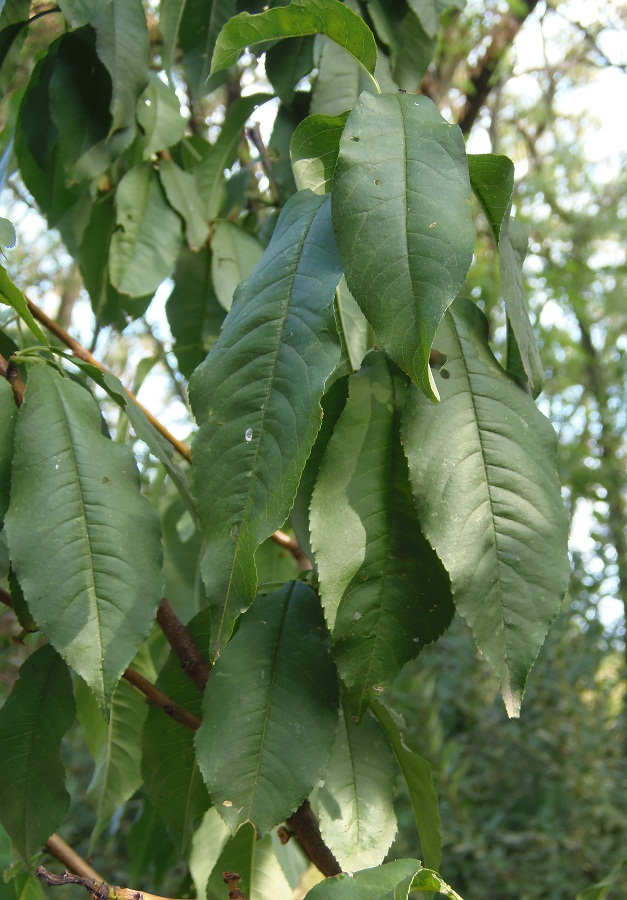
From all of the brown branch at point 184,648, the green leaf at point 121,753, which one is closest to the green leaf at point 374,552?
the brown branch at point 184,648

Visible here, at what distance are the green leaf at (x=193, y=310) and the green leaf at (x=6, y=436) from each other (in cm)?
46

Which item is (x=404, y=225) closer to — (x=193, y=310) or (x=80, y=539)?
(x=80, y=539)

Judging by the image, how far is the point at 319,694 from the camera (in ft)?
1.78

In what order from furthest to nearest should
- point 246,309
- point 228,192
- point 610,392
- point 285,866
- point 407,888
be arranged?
1. point 610,392
2. point 228,192
3. point 285,866
4. point 246,309
5. point 407,888

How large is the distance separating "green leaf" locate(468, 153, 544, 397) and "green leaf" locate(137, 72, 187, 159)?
47cm

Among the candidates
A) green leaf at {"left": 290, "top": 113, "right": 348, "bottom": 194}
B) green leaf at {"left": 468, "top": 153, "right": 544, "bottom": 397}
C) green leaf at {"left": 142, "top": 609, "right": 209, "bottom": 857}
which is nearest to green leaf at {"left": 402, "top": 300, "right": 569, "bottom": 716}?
green leaf at {"left": 468, "top": 153, "right": 544, "bottom": 397}

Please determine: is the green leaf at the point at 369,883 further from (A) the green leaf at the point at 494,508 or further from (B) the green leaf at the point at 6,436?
(B) the green leaf at the point at 6,436

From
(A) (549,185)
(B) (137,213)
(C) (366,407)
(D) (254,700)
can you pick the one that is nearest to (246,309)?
(C) (366,407)

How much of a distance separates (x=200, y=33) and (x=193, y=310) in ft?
0.93

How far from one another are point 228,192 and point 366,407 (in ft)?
1.89

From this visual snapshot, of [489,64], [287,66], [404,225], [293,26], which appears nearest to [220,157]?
[287,66]

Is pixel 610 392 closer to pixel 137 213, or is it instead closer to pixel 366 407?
pixel 137 213

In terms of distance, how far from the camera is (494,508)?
47 centimetres

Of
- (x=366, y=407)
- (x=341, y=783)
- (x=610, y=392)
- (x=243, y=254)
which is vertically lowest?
(x=610, y=392)
